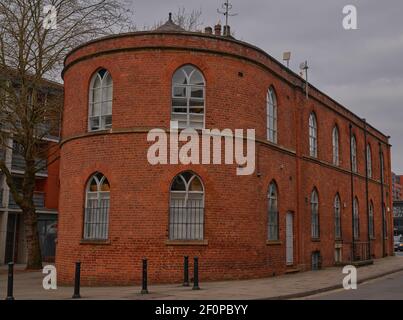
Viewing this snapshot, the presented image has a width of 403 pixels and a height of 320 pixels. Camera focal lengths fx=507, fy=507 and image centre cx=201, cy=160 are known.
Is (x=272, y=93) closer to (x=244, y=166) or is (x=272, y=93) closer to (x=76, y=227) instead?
(x=244, y=166)

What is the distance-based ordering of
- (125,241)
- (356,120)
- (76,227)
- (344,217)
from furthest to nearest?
(356,120) → (344,217) → (76,227) → (125,241)

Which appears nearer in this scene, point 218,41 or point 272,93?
point 218,41

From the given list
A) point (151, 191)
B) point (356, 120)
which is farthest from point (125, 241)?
point (356, 120)

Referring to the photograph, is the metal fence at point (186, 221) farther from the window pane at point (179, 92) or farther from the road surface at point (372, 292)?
the road surface at point (372, 292)

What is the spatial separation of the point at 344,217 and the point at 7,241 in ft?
68.1

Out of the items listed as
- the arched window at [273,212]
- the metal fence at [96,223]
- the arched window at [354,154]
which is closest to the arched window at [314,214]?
the arched window at [273,212]

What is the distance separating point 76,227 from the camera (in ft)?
56.1

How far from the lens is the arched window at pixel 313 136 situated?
23.4 metres

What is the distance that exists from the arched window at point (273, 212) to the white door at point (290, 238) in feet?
4.54

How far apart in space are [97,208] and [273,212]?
6.65m

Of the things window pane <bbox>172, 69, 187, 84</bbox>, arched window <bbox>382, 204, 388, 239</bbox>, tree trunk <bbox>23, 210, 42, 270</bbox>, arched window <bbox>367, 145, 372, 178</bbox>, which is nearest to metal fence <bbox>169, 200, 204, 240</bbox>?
window pane <bbox>172, 69, 187, 84</bbox>
